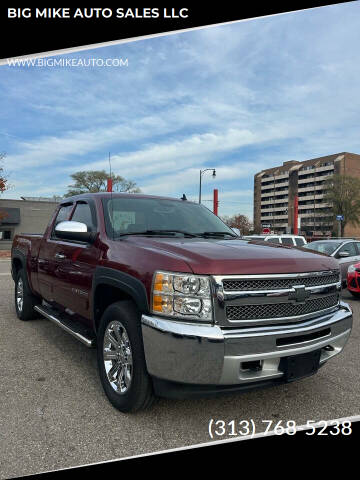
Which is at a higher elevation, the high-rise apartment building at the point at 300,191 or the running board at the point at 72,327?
the high-rise apartment building at the point at 300,191

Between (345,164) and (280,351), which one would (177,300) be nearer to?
(280,351)

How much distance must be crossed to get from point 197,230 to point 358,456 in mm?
2330

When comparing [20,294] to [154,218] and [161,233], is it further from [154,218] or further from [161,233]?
[161,233]

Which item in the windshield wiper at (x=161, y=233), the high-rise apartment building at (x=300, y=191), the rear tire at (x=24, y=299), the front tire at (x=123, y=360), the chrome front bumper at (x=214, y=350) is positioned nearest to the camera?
the chrome front bumper at (x=214, y=350)

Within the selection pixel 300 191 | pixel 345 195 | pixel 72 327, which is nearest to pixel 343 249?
pixel 72 327

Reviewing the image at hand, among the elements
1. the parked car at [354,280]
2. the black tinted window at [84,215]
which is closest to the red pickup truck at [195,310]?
the black tinted window at [84,215]

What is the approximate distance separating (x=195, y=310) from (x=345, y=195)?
249 feet

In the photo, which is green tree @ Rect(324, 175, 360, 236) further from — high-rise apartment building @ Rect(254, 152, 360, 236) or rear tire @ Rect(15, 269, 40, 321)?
rear tire @ Rect(15, 269, 40, 321)

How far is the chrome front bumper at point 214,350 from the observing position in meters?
2.45

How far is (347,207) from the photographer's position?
71312 millimetres

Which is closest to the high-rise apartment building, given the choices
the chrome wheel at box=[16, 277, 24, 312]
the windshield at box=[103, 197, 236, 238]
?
the chrome wheel at box=[16, 277, 24, 312]

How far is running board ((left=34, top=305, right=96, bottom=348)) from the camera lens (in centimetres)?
354

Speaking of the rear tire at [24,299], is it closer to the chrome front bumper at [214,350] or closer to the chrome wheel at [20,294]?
the chrome wheel at [20,294]

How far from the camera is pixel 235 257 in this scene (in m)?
2.71
